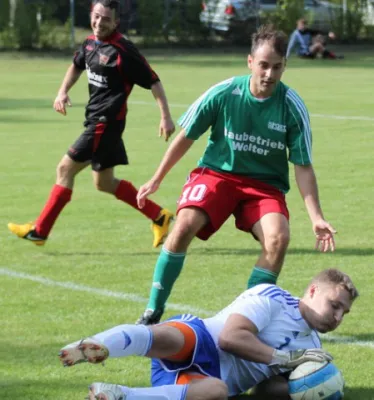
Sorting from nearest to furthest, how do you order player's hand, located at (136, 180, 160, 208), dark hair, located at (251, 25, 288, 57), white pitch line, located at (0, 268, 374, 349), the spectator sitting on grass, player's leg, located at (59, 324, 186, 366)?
player's leg, located at (59, 324, 186, 366) → dark hair, located at (251, 25, 288, 57) → white pitch line, located at (0, 268, 374, 349) → player's hand, located at (136, 180, 160, 208) → the spectator sitting on grass

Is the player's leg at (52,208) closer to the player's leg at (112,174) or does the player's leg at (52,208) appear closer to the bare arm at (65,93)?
the player's leg at (112,174)

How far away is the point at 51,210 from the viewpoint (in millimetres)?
10023

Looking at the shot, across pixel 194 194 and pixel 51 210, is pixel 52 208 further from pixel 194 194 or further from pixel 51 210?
pixel 194 194

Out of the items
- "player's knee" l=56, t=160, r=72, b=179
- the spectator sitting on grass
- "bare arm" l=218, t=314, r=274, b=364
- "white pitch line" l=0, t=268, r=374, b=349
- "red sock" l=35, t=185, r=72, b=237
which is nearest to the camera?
"bare arm" l=218, t=314, r=274, b=364

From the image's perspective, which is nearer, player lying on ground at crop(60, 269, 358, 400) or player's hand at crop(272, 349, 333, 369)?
player lying on ground at crop(60, 269, 358, 400)

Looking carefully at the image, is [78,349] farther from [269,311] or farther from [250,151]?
[250,151]

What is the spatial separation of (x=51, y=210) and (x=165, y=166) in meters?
3.03

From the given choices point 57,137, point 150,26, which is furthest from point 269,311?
point 150,26

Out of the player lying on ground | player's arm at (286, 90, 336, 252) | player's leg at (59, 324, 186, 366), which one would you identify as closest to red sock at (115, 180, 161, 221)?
player's arm at (286, 90, 336, 252)

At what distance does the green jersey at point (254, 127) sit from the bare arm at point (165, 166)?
7 centimetres

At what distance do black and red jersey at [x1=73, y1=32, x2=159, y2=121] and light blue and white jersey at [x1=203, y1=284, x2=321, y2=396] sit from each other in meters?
4.36

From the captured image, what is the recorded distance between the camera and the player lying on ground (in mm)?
5430

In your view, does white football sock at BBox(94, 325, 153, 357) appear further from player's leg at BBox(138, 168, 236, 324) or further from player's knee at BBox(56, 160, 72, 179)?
player's knee at BBox(56, 160, 72, 179)

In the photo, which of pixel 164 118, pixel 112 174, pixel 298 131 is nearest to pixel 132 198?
pixel 112 174
